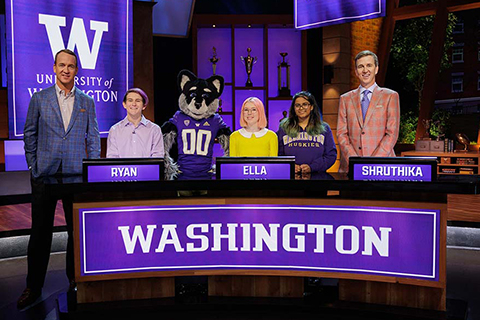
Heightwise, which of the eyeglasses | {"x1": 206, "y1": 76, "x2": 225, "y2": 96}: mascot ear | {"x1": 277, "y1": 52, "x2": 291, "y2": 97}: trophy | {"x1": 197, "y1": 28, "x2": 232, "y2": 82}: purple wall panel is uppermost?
{"x1": 197, "y1": 28, "x2": 232, "y2": 82}: purple wall panel

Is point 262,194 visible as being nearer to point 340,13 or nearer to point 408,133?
point 340,13

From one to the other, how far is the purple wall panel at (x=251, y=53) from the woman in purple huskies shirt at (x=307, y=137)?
15.6 ft

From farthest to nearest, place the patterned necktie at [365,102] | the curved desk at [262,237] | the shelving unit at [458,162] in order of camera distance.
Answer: the shelving unit at [458,162], the patterned necktie at [365,102], the curved desk at [262,237]

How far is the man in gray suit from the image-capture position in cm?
272

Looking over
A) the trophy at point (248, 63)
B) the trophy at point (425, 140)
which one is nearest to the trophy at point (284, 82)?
the trophy at point (248, 63)

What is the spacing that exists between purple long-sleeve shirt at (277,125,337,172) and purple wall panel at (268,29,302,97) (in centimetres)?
475

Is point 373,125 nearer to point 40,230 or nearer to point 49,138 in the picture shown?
point 49,138

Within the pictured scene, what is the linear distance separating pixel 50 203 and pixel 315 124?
1756mm

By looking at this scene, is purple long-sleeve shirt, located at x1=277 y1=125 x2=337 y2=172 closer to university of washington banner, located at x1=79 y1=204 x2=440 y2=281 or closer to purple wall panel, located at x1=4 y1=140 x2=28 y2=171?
university of washington banner, located at x1=79 y1=204 x2=440 y2=281

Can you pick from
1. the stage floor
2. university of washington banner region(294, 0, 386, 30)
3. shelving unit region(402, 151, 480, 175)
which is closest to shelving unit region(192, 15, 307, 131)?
university of washington banner region(294, 0, 386, 30)

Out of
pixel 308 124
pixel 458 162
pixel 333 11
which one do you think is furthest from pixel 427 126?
pixel 308 124

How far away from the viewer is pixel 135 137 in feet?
9.96

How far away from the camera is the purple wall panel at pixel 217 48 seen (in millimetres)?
7734

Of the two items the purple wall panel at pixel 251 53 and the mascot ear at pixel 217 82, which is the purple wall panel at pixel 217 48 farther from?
the mascot ear at pixel 217 82
